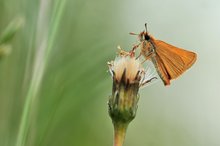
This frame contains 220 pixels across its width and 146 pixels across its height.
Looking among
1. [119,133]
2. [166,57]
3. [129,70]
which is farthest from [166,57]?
[119,133]

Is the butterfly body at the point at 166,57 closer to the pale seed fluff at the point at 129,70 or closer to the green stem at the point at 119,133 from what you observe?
the pale seed fluff at the point at 129,70

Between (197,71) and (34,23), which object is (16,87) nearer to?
(34,23)

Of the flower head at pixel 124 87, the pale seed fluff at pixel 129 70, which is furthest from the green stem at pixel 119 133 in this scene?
the pale seed fluff at pixel 129 70

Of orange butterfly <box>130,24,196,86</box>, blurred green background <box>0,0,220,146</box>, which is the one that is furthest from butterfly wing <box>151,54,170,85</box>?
blurred green background <box>0,0,220,146</box>

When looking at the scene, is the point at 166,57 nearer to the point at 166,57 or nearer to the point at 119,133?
the point at 166,57

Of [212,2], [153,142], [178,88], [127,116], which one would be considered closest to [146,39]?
[127,116]
